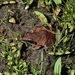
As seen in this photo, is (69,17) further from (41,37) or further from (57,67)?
(57,67)

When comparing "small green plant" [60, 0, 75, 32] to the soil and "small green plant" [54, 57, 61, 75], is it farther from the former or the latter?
"small green plant" [54, 57, 61, 75]

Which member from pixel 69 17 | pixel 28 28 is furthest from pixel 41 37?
pixel 69 17

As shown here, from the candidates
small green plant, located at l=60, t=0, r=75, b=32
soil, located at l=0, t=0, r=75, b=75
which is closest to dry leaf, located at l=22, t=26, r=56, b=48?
soil, located at l=0, t=0, r=75, b=75

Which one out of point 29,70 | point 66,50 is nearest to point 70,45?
point 66,50

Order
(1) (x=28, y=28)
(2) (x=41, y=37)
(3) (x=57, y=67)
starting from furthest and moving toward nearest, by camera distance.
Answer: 1. (1) (x=28, y=28)
2. (2) (x=41, y=37)
3. (3) (x=57, y=67)

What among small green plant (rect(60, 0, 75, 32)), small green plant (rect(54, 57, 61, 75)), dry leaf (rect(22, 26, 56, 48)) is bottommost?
small green plant (rect(54, 57, 61, 75))
